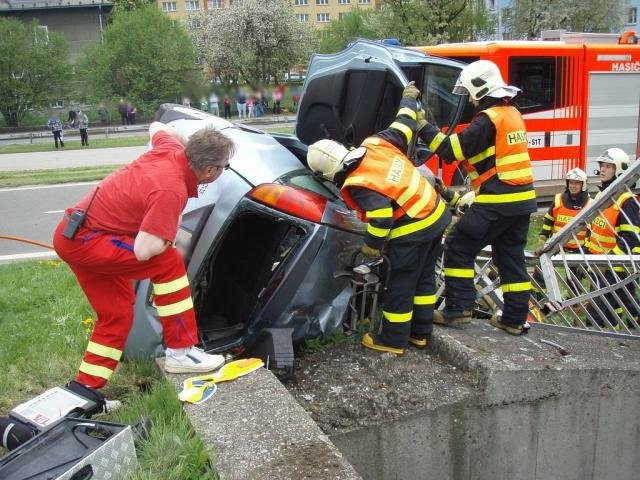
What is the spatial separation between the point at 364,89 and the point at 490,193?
103cm

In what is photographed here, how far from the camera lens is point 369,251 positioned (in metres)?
3.24

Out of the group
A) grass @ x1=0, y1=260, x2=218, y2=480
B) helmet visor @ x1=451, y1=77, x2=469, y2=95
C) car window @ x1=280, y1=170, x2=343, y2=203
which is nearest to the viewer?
grass @ x1=0, y1=260, x2=218, y2=480

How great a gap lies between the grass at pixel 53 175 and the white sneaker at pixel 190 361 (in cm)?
1058

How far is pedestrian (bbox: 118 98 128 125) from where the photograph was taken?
27.4 metres

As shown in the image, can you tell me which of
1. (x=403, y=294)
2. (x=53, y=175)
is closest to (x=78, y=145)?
(x=53, y=175)

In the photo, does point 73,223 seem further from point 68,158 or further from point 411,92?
point 68,158

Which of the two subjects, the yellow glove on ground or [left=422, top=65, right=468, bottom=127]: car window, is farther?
[left=422, top=65, right=468, bottom=127]: car window

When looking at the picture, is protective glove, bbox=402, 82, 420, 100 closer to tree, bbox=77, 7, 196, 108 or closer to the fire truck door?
the fire truck door

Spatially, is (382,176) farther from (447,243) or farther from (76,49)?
(76,49)

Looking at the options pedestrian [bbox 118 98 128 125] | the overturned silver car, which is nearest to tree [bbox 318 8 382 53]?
pedestrian [bbox 118 98 128 125]

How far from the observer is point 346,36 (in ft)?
136

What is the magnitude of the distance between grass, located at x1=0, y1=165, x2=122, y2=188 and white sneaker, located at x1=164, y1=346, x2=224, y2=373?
1058 cm

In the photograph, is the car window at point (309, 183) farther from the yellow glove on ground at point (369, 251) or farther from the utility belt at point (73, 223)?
the utility belt at point (73, 223)

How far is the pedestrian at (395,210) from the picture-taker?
3266 mm
